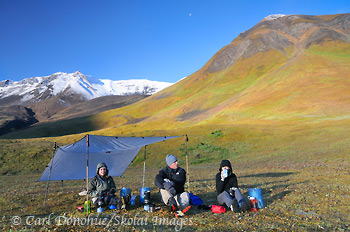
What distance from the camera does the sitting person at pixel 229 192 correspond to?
29.9 ft

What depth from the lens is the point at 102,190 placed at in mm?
10586

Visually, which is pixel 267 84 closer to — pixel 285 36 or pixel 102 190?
pixel 285 36

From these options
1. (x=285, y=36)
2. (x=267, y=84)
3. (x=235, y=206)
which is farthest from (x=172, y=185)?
(x=285, y=36)

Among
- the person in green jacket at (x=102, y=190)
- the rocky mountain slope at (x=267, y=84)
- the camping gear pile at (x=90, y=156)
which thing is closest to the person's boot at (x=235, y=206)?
the camping gear pile at (x=90, y=156)

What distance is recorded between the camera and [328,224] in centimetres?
774

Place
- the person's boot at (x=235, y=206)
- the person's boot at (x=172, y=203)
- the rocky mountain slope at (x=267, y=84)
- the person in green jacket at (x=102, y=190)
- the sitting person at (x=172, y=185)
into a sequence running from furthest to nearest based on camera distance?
the rocky mountain slope at (x=267, y=84)
the person in green jacket at (x=102, y=190)
the sitting person at (x=172, y=185)
the person's boot at (x=172, y=203)
the person's boot at (x=235, y=206)

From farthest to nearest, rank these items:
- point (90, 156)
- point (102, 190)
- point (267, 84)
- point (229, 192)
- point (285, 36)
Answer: point (285, 36) → point (267, 84) → point (90, 156) → point (102, 190) → point (229, 192)

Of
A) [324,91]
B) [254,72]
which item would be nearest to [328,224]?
[324,91]

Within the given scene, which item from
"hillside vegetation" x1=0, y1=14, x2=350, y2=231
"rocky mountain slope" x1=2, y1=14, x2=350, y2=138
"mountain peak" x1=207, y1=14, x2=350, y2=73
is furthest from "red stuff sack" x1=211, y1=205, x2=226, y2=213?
"mountain peak" x1=207, y1=14, x2=350, y2=73

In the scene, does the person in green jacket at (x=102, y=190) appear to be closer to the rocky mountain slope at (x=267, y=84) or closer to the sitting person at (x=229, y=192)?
the sitting person at (x=229, y=192)

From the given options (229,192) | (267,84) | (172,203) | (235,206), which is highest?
(267,84)

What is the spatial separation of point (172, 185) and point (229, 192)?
7.67 ft

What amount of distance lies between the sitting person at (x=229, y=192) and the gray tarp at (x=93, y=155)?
6.34m

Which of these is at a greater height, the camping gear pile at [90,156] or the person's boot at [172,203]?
the camping gear pile at [90,156]
